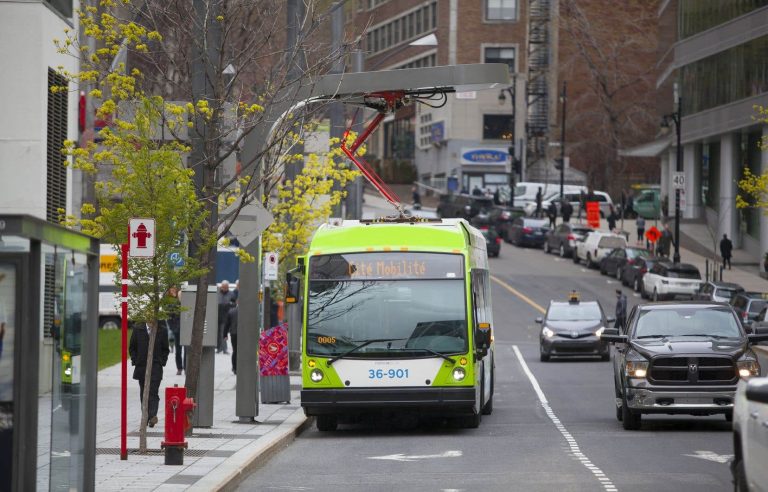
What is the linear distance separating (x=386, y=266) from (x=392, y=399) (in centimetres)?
217

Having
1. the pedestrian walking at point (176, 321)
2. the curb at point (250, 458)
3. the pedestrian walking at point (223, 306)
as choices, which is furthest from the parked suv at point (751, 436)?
the pedestrian walking at point (223, 306)

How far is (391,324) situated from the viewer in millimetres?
21859

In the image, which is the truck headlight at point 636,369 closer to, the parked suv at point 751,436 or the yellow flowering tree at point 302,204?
the parked suv at point 751,436

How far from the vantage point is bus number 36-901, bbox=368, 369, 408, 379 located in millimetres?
21516

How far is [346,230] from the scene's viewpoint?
23141mm

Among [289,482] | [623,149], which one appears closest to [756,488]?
[289,482]

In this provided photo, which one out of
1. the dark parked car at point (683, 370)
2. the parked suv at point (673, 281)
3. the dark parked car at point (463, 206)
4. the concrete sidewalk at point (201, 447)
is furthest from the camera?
the dark parked car at point (463, 206)

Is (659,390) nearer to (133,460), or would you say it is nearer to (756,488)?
(133,460)

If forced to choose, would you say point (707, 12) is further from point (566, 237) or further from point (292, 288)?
point (292, 288)

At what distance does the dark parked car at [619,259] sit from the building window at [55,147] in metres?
38.5

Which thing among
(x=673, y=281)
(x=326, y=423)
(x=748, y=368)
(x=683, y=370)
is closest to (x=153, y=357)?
(x=326, y=423)

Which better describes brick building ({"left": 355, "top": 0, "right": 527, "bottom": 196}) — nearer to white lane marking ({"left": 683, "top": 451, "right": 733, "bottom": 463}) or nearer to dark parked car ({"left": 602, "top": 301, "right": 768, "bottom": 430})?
dark parked car ({"left": 602, "top": 301, "right": 768, "bottom": 430})

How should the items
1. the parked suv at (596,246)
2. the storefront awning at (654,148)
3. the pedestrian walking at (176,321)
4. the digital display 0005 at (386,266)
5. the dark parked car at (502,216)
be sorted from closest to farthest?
the pedestrian walking at (176,321)
the digital display 0005 at (386,266)
the parked suv at (596,246)
the dark parked car at (502,216)
the storefront awning at (654,148)

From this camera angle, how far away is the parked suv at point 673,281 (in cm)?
5503
